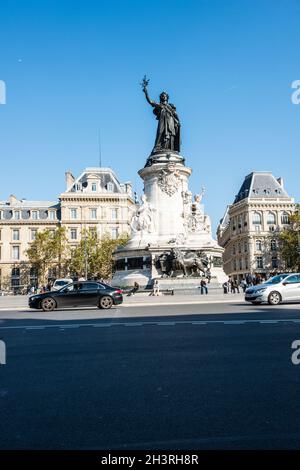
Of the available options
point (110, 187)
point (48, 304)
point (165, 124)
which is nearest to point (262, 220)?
point (110, 187)

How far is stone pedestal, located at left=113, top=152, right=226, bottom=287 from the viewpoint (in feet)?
106

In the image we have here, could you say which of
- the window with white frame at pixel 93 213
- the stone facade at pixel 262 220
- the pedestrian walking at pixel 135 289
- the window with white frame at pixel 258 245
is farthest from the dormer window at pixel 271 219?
the pedestrian walking at pixel 135 289

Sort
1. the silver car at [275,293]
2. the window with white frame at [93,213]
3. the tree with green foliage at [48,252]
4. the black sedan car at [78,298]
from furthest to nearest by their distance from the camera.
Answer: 1. the window with white frame at [93,213]
2. the tree with green foliage at [48,252]
3. the black sedan car at [78,298]
4. the silver car at [275,293]

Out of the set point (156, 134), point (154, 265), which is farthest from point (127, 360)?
point (156, 134)

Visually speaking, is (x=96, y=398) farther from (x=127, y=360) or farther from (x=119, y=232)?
(x=119, y=232)

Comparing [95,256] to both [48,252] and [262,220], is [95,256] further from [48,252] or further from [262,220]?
[262,220]

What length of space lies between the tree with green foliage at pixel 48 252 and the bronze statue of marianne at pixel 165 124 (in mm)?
39796

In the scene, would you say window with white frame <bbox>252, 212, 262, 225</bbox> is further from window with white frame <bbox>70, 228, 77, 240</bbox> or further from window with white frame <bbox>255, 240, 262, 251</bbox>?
window with white frame <bbox>70, 228, 77, 240</bbox>

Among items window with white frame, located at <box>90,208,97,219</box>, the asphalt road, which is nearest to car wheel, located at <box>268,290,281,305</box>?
the asphalt road

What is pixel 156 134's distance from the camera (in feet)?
125

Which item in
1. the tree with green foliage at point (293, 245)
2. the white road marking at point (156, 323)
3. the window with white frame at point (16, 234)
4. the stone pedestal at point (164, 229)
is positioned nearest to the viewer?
the white road marking at point (156, 323)

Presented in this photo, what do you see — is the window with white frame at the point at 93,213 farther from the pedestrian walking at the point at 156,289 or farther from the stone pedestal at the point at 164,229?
the pedestrian walking at the point at 156,289

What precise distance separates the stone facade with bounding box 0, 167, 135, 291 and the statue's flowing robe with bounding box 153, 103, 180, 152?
40633 mm

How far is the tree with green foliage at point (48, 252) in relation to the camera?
2894 inches
